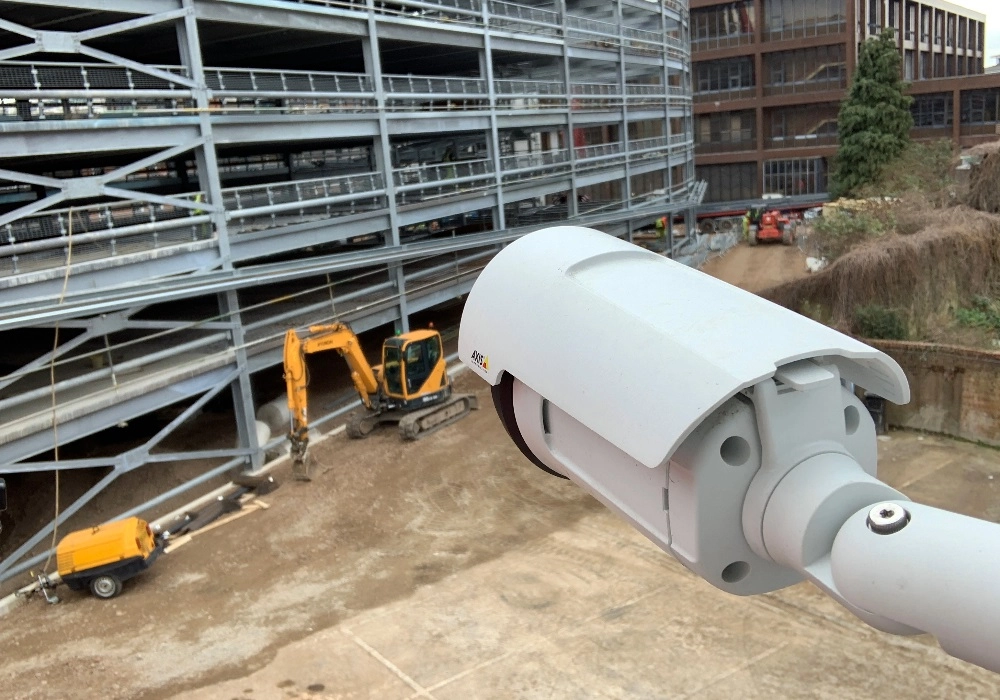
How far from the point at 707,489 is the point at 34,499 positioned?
18809mm

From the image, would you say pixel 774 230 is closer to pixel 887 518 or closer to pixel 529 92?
pixel 529 92

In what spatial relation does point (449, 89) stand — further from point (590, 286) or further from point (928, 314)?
point (590, 286)

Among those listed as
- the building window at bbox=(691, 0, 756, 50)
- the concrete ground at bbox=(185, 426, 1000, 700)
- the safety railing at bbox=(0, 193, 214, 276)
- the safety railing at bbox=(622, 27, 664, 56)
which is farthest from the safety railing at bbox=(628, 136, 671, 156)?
the concrete ground at bbox=(185, 426, 1000, 700)

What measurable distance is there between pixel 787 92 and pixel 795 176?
219 inches

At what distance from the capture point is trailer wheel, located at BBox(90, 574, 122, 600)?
46.2 ft

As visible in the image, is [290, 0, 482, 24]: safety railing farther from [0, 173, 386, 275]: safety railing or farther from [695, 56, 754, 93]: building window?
[695, 56, 754, 93]: building window

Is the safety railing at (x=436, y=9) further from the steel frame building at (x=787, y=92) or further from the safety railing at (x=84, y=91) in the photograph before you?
the steel frame building at (x=787, y=92)

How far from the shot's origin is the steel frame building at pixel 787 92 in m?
54.6

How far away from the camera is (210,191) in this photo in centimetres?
1755

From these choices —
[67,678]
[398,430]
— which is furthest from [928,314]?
[67,678]

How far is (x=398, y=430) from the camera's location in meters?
21.0

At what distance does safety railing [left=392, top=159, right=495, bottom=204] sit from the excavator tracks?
5.70m

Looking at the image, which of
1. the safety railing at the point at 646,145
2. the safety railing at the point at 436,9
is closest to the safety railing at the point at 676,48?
the safety railing at the point at 646,145

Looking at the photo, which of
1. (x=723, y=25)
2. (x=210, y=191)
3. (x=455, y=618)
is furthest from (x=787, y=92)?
(x=455, y=618)
